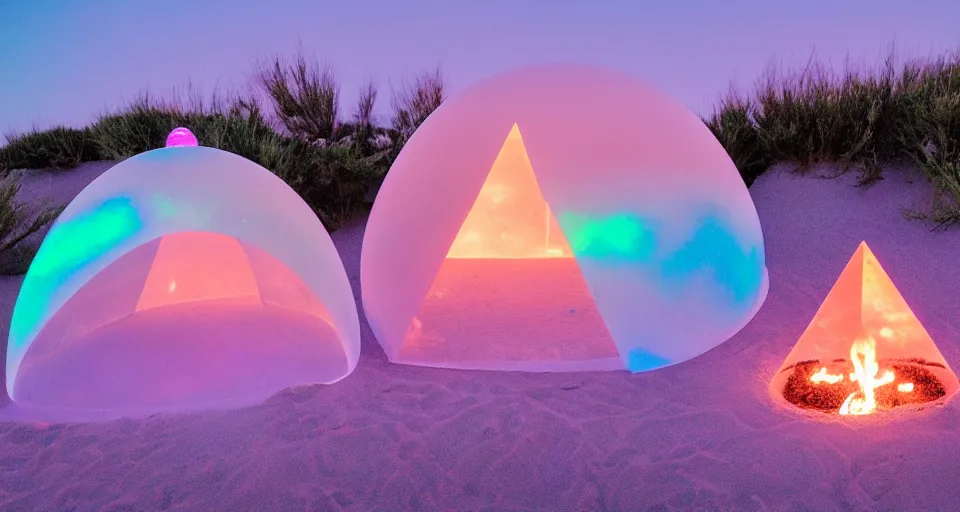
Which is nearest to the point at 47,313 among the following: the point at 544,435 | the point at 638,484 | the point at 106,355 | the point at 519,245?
the point at 106,355

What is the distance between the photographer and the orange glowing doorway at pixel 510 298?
198 inches

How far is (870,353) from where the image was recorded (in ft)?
13.2

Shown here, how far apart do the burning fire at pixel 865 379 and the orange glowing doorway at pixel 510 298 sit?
1.34m

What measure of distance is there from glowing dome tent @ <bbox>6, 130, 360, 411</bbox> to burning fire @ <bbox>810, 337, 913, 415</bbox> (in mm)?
2900

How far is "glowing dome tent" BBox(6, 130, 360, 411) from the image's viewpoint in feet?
14.6

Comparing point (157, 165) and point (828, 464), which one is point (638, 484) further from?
point (157, 165)

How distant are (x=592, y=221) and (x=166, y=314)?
3.66 metres

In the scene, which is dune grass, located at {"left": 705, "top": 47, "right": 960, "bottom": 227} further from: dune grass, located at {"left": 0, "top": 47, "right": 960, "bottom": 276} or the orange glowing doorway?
the orange glowing doorway

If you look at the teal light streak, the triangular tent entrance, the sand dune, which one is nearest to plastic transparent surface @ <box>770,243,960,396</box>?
the triangular tent entrance

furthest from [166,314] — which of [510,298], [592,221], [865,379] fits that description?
[865,379]

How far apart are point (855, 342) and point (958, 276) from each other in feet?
10.1

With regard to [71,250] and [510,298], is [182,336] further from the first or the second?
[510,298]

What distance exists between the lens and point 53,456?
A: 12.7ft

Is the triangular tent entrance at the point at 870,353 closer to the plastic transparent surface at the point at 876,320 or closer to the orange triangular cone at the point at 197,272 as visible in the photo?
the plastic transparent surface at the point at 876,320
